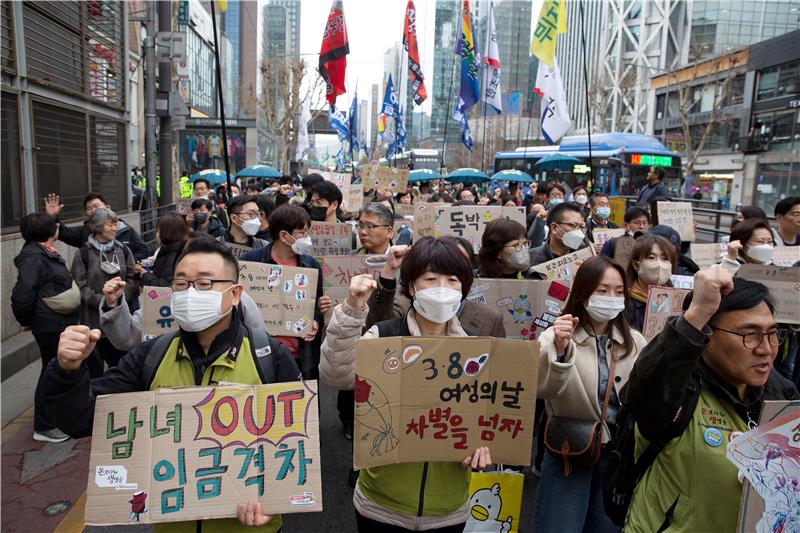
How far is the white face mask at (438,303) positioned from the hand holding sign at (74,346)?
132cm

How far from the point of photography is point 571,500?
3014mm

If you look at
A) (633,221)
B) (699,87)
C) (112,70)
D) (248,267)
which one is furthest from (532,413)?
(699,87)

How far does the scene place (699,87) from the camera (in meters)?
47.4

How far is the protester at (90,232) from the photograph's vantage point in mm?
6500

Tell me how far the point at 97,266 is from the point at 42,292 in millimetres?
497

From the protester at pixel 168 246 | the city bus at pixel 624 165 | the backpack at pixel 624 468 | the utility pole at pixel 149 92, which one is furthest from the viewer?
the city bus at pixel 624 165

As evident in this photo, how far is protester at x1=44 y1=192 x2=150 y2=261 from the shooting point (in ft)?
21.3

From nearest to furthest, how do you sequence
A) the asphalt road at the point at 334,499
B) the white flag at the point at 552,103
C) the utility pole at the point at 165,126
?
1. the asphalt road at the point at 334,499
2. the utility pole at the point at 165,126
3. the white flag at the point at 552,103

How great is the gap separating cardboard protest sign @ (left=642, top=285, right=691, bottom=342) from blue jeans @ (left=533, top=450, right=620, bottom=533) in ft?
4.36

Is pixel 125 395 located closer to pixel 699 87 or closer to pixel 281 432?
pixel 281 432

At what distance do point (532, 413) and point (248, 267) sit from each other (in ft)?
8.32

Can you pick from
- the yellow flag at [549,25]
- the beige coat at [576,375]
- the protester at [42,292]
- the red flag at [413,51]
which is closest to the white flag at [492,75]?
the yellow flag at [549,25]

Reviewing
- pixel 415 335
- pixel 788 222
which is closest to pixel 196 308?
pixel 415 335

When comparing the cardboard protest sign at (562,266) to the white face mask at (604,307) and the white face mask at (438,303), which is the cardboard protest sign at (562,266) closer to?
the white face mask at (604,307)
